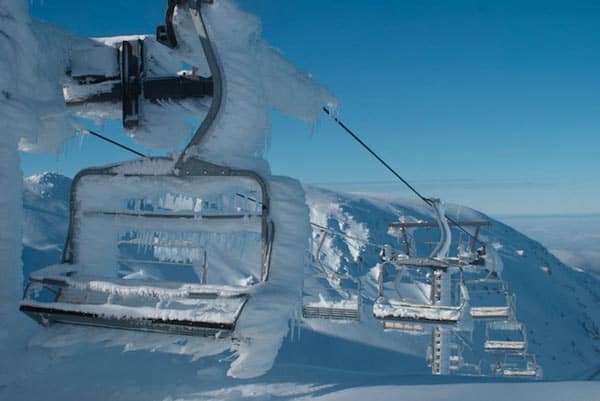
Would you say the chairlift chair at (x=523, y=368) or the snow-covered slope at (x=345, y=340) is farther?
the chairlift chair at (x=523, y=368)

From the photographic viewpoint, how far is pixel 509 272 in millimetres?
59188

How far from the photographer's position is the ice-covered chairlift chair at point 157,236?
317cm

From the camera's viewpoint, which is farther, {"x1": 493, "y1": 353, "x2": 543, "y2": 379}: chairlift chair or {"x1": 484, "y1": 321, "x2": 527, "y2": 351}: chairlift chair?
{"x1": 493, "y1": 353, "x2": 543, "y2": 379}: chairlift chair

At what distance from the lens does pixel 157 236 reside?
414 centimetres

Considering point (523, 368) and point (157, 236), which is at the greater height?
point (157, 236)

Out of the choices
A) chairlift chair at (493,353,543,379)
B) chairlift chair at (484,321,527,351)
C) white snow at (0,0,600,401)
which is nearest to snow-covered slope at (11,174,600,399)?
white snow at (0,0,600,401)

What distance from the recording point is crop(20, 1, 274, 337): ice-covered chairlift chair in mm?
3174

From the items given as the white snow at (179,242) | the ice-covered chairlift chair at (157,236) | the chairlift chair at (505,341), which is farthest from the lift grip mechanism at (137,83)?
the chairlift chair at (505,341)

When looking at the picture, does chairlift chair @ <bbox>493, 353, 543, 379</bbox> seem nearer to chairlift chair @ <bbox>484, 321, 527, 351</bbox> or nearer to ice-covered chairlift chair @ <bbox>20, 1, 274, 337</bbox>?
chairlift chair @ <bbox>484, 321, 527, 351</bbox>

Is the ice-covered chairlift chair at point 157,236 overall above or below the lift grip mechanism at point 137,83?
below

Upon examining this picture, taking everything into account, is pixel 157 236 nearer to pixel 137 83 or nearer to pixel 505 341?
pixel 137 83

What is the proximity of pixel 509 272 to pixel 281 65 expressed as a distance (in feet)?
203

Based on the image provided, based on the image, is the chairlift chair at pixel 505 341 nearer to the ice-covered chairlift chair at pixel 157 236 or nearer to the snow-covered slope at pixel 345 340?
the snow-covered slope at pixel 345 340

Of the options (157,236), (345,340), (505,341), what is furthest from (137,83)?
(345,340)
